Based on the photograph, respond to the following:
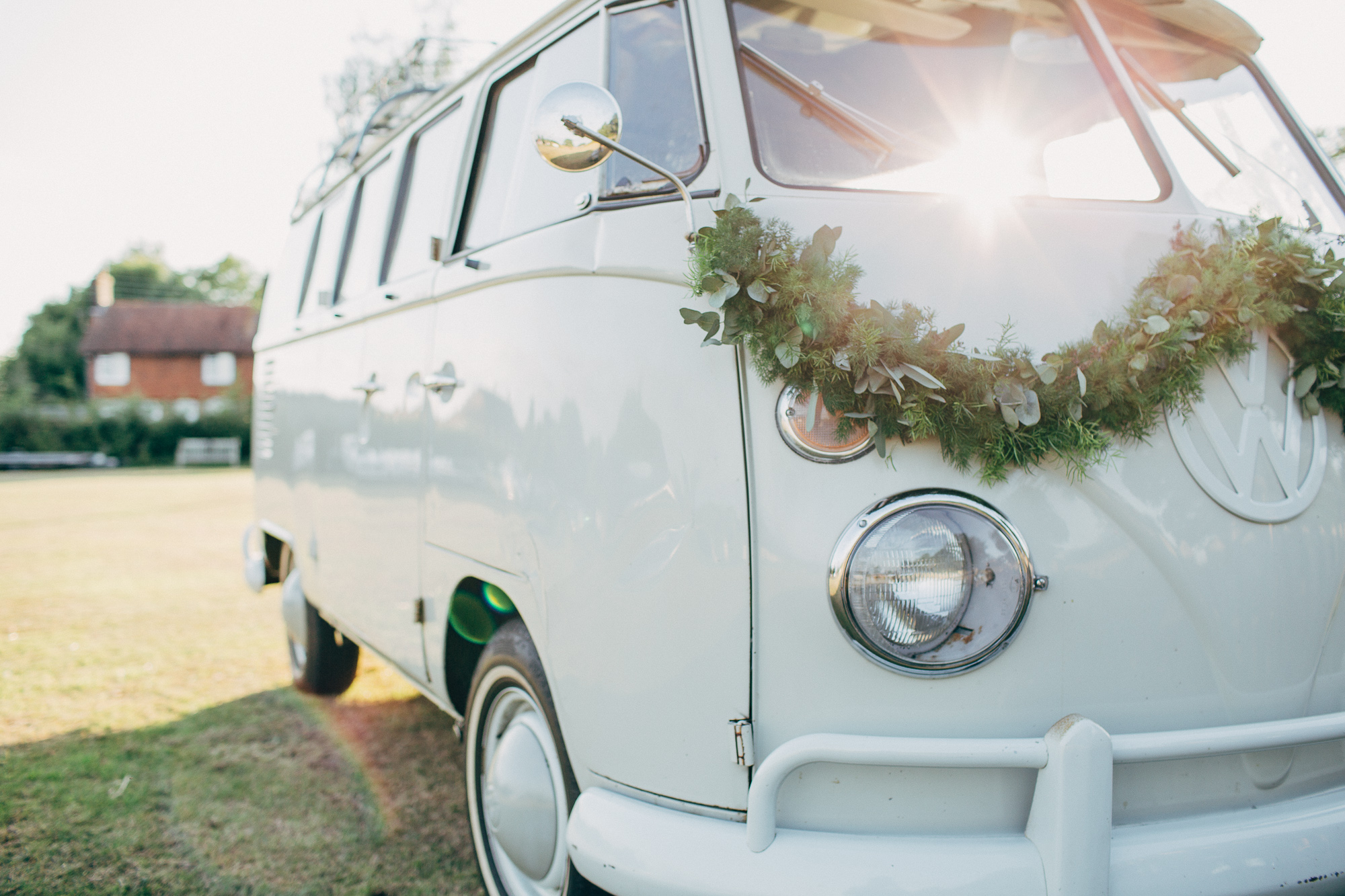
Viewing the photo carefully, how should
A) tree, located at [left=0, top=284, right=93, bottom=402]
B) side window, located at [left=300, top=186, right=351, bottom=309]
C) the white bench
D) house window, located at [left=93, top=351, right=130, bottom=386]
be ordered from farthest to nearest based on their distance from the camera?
tree, located at [left=0, top=284, right=93, bottom=402] < house window, located at [left=93, top=351, right=130, bottom=386] < the white bench < side window, located at [left=300, top=186, right=351, bottom=309]

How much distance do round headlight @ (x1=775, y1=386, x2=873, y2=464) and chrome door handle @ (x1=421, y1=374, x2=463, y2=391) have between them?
1.18 m

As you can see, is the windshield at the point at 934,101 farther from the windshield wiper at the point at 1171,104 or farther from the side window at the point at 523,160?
the side window at the point at 523,160

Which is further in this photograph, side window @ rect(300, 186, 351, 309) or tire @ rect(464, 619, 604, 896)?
side window @ rect(300, 186, 351, 309)

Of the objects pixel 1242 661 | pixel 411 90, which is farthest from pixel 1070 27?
pixel 411 90

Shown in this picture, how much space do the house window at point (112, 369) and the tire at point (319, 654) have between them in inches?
1971

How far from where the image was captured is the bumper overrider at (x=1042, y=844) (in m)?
1.46

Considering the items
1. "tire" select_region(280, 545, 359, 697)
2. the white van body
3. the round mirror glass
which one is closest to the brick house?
"tire" select_region(280, 545, 359, 697)

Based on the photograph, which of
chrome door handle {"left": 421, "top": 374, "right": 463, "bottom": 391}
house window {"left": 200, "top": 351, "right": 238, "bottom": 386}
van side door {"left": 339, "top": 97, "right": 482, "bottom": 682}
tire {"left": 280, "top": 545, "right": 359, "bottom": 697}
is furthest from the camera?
house window {"left": 200, "top": 351, "right": 238, "bottom": 386}

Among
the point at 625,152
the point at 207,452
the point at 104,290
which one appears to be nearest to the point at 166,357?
the point at 104,290

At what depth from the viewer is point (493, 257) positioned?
2.41 m

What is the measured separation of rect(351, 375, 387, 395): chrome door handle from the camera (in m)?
3.20

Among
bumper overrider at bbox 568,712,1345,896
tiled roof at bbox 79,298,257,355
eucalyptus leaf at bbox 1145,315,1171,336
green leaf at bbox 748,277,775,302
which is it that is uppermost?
tiled roof at bbox 79,298,257,355

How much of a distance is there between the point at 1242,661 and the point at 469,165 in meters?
2.41

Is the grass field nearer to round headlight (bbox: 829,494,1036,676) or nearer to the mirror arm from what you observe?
round headlight (bbox: 829,494,1036,676)
